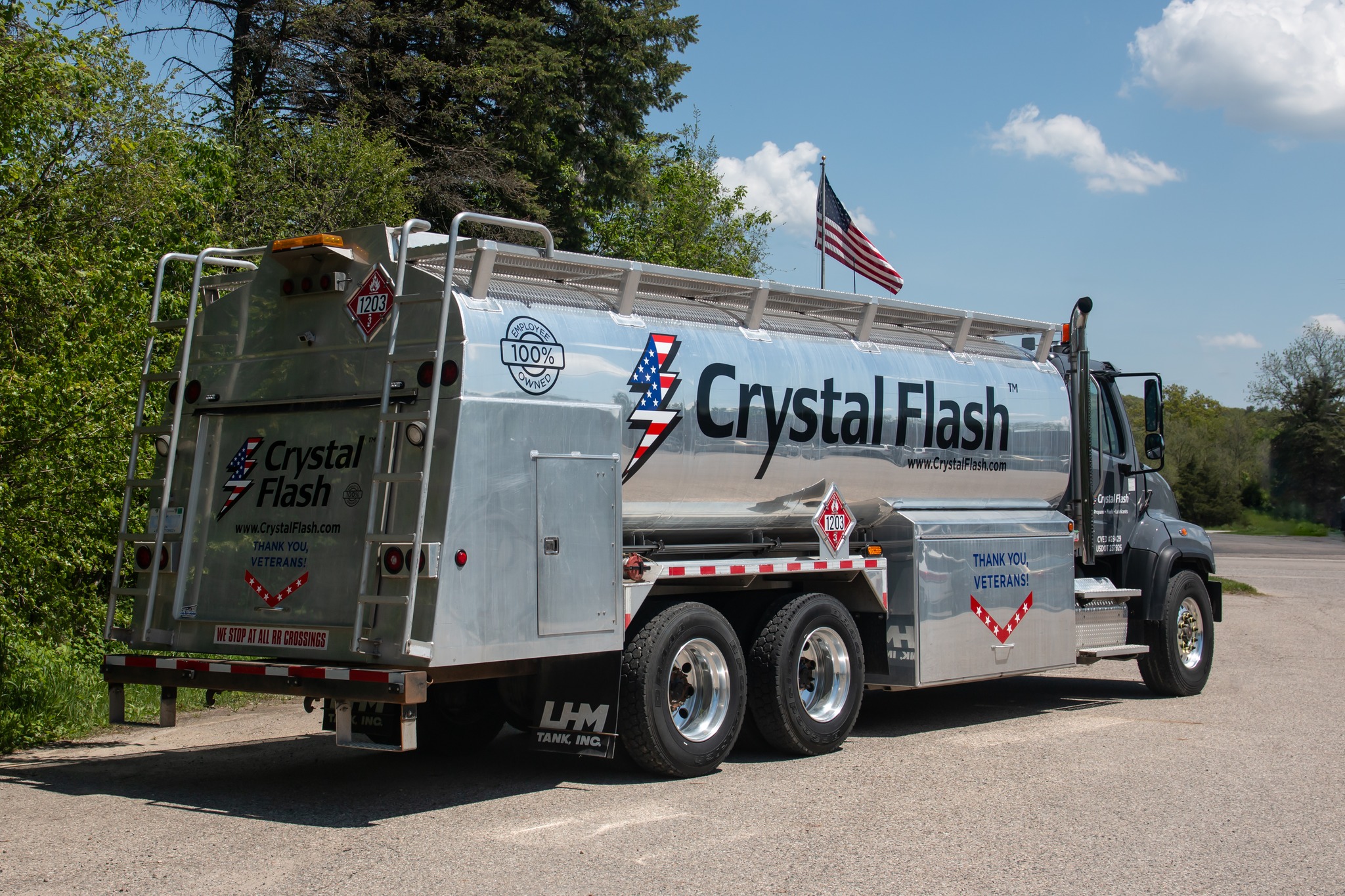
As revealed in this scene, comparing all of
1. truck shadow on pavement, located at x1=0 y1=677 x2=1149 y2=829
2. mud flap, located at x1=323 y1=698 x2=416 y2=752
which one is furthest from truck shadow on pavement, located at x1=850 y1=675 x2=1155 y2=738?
mud flap, located at x1=323 y1=698 x2=416 y2=752

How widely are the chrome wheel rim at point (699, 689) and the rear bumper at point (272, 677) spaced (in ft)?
6.87

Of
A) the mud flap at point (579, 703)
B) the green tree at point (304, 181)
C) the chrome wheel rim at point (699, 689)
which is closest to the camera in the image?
the mud flap at point (579, 703)

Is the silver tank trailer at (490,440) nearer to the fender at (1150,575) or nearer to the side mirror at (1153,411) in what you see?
the side mirror at (1153,411)

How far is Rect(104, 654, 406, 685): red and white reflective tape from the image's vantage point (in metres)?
6.67

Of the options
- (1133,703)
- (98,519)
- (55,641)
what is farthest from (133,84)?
(1133,703)

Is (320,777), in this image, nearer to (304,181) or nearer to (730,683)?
(730,683)

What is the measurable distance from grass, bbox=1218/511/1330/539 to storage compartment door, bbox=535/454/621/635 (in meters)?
65.3

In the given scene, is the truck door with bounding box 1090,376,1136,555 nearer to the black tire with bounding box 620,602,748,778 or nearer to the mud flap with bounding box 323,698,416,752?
the black tire with bounding box 620,602,748,778

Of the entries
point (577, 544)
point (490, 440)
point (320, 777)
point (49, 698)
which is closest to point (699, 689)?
point (577, 544)

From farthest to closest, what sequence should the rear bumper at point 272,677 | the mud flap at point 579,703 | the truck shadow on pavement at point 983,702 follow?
the truck shadow on pavement at point 983,702 → the mud flap at point 579,703 → the rear bumper at point 272,677

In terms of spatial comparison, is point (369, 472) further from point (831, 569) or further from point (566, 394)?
point (831, 569)

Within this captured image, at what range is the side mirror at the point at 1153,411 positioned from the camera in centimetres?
1222

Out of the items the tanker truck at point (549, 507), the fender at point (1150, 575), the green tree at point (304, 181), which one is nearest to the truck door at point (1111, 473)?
the fender at point (1150, 575)

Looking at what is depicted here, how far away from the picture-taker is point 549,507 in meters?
7.42
